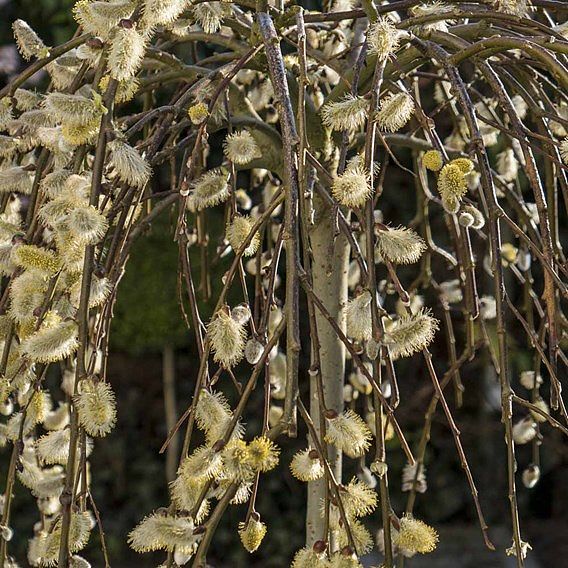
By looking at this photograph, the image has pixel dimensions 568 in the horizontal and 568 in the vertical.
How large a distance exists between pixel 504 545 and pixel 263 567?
74cm

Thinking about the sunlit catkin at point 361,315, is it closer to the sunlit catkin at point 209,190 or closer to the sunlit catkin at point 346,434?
the sunlit catkin at point 346,434

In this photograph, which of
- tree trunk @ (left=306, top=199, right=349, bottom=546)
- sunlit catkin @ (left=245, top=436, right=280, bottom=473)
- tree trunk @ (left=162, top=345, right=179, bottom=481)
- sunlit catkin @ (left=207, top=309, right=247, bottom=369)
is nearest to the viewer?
sunlit catkin @ (left=245, top=436, right=280, bottom=473)

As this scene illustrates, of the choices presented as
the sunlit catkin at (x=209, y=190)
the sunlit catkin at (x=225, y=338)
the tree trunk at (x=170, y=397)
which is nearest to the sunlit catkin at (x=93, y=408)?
the sunlit catkin at (x=225, y=338)

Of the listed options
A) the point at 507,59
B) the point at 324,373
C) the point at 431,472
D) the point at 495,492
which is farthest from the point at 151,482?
the point at 507,59

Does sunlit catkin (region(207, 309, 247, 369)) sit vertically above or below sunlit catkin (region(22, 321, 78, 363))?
above

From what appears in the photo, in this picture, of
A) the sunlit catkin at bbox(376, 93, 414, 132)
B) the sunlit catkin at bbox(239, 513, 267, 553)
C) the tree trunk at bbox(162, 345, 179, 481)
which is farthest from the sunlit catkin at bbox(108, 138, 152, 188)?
the tree trunk at bbox(162, 345, 179, 481)

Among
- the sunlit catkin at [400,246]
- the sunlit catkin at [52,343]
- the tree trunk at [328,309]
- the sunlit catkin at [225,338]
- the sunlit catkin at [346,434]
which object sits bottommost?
the tree trunk at [328,309]

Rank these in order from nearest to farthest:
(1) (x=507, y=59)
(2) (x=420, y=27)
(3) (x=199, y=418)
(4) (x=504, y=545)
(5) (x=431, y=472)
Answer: (3) (x=199, y=418) < (2) (x=420, y=27) < (1) (x=507, y=59) < (4) (x=504, y=545) < (5) (x=431, y=472)

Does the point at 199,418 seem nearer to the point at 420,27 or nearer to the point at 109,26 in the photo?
the point at 109,26

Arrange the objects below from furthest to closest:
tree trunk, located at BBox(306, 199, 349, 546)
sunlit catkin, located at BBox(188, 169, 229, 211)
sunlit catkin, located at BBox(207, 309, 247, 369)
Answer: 1. tree trunk, located at BBox(306, 199, 349, 546)
2. sunlit catkin, located at BBox(188, 169, 229, 211)
3. sunlit catkin, located at BBox(207, 309, 247, 369)

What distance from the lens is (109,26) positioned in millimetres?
880

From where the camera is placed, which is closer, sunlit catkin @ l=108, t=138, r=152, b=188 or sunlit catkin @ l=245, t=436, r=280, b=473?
sunlit catkin @ l=245, t=436, r=280, b=473

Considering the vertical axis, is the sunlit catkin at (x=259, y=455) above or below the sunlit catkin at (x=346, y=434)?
above

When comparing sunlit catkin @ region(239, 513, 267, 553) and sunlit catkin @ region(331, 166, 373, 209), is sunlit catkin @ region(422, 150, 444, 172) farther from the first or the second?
sunlit catkin @ region(239, 513, 267, 553)
